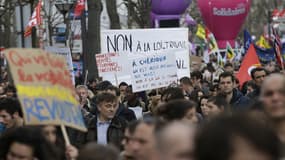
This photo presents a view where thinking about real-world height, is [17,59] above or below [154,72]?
above

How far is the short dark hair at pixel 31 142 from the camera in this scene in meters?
5.91

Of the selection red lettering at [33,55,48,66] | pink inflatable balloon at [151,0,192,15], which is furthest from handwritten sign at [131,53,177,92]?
pink inflatable balloon at [151,0,192,15]

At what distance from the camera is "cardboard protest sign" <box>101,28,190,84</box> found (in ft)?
57.1

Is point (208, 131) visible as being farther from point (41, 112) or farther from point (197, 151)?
point (41, 112)

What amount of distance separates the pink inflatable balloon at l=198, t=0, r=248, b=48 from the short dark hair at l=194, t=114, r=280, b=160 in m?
33.7

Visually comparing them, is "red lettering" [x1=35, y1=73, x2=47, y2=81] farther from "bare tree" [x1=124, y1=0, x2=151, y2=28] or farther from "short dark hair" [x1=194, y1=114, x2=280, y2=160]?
"bare tree" [x1=124, y1=0, x2=151, y2=28]

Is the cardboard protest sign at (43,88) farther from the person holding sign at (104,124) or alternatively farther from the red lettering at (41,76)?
the person holding sign at (104,124)

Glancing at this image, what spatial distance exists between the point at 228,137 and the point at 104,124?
6.95 m

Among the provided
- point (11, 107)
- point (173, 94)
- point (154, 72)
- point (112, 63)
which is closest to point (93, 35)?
point (112, 63)

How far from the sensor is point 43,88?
22.9 ft

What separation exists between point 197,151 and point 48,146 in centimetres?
304

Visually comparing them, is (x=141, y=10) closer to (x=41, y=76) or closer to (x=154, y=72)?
(x=154, y=72)

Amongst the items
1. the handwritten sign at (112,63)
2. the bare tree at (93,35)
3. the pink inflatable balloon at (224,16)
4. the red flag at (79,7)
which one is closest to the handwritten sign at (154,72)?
the handwritten sign at (112,63)

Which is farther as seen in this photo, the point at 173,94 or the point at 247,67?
the point at 247,67
